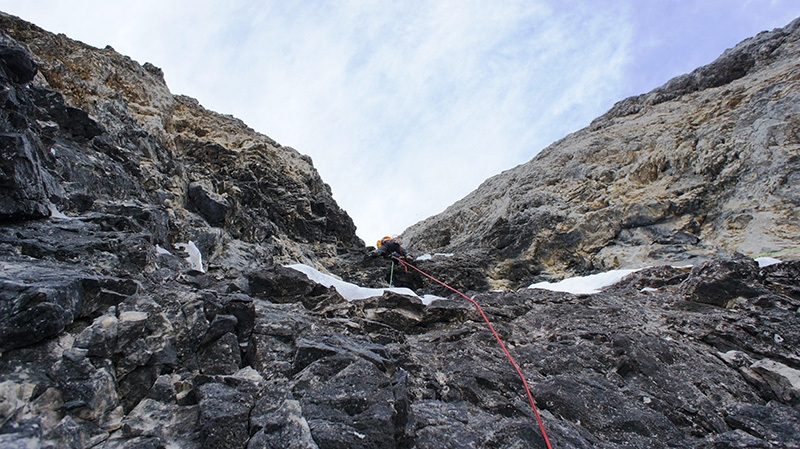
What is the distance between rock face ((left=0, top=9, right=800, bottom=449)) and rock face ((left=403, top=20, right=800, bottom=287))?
6810mm

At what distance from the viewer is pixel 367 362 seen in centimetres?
389

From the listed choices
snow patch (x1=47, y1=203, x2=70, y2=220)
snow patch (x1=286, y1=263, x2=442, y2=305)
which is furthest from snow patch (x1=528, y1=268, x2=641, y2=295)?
snow patch (x1=47, y1=203, x2=70, y2=220)

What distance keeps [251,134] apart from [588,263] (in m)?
18.8

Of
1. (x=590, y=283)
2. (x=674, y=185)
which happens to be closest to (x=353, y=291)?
(x=590, y=283)

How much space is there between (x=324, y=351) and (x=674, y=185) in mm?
16945

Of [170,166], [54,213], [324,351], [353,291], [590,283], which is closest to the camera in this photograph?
[324,351]

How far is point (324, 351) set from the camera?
3959 millimetres

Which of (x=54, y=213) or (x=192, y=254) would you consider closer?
(x=54, y=213)

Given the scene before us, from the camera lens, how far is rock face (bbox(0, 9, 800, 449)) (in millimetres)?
2867

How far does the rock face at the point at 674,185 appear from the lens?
40.7 ft

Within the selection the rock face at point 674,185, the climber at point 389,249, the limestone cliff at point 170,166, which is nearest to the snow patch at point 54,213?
the limestone cliff at point 170,166

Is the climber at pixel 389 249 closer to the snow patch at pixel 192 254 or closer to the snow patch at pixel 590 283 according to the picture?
the snow patch at pixel 590 283

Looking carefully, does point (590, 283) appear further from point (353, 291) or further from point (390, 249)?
point (390, 249)

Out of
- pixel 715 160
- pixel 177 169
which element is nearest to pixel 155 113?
pixel 177 169
